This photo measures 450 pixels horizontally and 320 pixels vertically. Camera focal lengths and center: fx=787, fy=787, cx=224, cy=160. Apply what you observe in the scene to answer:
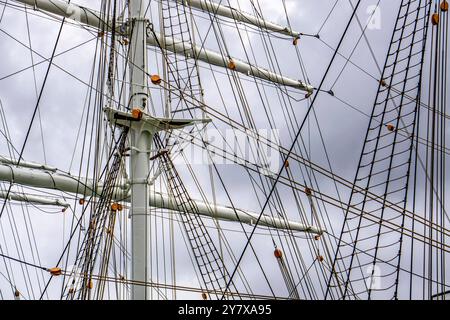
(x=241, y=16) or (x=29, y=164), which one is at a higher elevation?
(x=241, y=16)

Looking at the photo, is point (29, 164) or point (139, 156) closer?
point (139, 156)

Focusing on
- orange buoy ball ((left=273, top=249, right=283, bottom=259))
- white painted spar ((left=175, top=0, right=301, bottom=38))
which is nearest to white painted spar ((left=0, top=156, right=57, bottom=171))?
white painted spar ((left=175, top=0, right=301, bottom=38))

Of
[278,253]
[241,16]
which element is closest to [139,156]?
[278,253]

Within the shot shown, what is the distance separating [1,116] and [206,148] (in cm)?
652

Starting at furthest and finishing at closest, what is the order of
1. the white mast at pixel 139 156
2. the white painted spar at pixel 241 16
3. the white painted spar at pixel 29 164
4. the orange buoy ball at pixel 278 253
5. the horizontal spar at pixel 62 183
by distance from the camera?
the white painted spar at pixel 241 16 → the white painted spar at pixel 29 164 → the horizontal spar at pixel 62 183 → the orange buoy ball at pixel 278 253 → the white mast at pixel 139 156

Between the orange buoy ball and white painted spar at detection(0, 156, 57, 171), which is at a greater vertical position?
white painted spar at detection(0, 156, 57, 171)

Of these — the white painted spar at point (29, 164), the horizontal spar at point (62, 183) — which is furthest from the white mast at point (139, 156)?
the white painted spar at point (29, 164)

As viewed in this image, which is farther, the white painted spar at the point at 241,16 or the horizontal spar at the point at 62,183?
the white painted spar at the point at 241,16

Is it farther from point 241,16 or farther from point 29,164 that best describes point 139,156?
point 241,16

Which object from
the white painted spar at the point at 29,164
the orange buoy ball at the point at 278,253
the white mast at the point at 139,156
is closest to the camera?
the white mast at the point at 139,156

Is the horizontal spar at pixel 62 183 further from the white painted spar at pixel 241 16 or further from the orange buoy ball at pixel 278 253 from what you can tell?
the white painted spar at pixel 241 16

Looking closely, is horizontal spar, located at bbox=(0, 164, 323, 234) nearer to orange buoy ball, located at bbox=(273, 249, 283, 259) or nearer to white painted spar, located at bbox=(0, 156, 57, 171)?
white painted spar, located at bbox=(0, 156, 57, 171)
